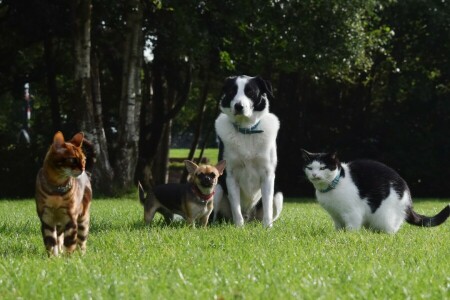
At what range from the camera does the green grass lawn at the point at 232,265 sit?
4719 mm

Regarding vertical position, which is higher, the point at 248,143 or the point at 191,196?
the point at 248,143

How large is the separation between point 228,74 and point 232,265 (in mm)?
19070

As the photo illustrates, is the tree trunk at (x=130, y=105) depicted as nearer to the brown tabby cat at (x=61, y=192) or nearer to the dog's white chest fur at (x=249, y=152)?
the dog's white chest fur at (x=249, y=152)

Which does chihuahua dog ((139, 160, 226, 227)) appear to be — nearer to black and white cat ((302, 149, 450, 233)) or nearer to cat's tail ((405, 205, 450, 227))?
black and white cat ((302, 149, 450, 233))

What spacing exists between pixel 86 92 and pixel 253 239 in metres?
13.4

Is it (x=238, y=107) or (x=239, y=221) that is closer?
(x=238, y=107)

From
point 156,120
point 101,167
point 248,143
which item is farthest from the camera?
point 156,120

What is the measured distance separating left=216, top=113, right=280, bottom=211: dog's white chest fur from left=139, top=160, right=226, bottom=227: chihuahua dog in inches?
10.8

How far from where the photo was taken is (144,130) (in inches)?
1047

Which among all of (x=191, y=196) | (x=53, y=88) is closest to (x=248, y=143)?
(x=191, y=196)

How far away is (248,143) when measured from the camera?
955cm

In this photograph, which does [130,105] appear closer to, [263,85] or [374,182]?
[263,85]

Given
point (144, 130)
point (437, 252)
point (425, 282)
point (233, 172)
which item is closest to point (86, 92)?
point (144, 130)

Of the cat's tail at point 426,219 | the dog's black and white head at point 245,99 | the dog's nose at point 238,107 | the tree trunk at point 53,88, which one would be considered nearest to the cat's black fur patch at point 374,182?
the cat's tail at point 426,219
